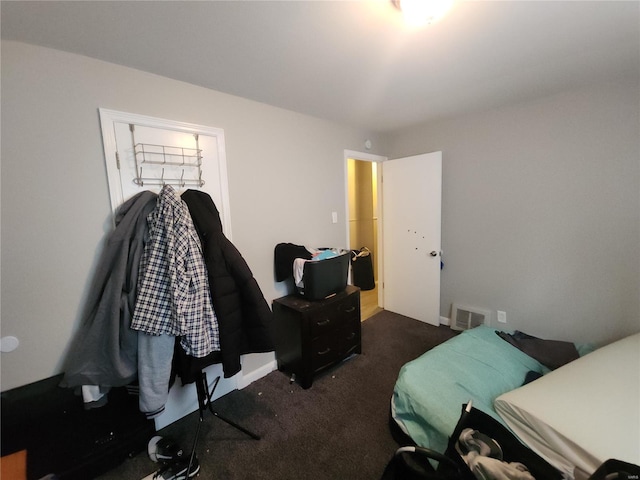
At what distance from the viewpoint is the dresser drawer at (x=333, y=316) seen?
1993mm

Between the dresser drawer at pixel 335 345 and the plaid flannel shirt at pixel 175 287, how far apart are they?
0.90 metres

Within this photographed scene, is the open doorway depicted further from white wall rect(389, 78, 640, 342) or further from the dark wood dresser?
the dark wood dresser

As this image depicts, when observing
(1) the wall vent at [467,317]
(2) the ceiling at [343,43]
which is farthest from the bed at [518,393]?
(2) the ceiling at [343,43]

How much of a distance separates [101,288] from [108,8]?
4.32 feet

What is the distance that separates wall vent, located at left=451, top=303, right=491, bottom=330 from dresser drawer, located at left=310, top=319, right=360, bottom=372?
124 cm

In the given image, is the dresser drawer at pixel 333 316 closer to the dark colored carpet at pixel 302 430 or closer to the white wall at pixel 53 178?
the dark colored carpet at pixel 302 430

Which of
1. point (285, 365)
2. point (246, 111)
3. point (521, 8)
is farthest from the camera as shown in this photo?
point (285, 365)

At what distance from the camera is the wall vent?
8.65 feet

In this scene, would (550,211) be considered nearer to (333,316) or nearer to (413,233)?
(413,233)

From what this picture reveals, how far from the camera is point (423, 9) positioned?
3.52ft

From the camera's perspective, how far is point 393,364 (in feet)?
7.47

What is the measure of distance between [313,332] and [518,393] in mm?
1273

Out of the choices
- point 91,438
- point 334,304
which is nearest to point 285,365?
point 334,304

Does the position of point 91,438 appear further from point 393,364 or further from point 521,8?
point 521,8
